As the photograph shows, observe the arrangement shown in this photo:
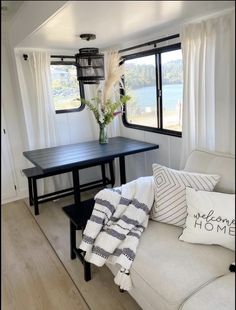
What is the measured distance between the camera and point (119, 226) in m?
1.69

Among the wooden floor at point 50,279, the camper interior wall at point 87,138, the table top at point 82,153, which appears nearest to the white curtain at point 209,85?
the camper interior wall at point 87,138

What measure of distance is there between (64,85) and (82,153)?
0.96 metres

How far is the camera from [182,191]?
1.71 metres

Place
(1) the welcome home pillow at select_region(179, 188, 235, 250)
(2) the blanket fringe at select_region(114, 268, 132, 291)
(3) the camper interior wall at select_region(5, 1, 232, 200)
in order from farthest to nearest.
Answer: (3) the camper interior wall at select_region(5, 1, 232, 200)
(2) the blanket fringe at select_region(114, 268, 132, 291)
(1) the welcome home pillow at select_region(179, 188, 235, 250)

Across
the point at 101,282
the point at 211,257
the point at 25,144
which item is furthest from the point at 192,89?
the point at 25,144

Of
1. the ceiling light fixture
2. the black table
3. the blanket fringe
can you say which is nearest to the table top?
the black table

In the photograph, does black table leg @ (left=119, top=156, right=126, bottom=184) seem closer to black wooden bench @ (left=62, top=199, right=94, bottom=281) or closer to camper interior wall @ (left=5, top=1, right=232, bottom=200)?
camper interior wall @ (left=5, top=1, right=232, bottom=200)

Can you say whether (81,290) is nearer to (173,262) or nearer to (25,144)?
(173,262)

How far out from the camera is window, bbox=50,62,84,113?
3.04m

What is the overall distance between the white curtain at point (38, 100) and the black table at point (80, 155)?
25cm

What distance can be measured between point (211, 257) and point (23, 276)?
4.89 ft

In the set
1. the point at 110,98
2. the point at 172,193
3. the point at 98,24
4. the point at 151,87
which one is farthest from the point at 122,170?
the point at 98,24

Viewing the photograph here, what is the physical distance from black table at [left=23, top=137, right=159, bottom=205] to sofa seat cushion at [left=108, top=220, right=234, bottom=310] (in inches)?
40.3

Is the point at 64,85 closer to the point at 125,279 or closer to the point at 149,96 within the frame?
the point at 149,96
